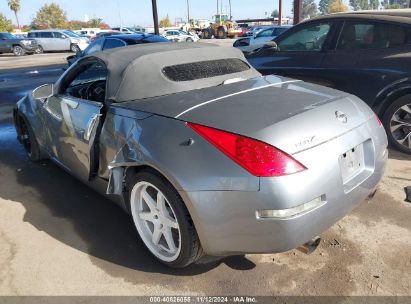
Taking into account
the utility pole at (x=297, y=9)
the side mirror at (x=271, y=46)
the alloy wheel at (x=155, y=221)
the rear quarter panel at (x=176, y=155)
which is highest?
the utility pole at (x=297, y=9)

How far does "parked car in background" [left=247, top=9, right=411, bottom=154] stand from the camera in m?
4.56

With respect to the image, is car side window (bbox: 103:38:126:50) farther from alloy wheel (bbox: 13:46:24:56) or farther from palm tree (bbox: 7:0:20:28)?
palm tree (bbox: 7:0:20:28)

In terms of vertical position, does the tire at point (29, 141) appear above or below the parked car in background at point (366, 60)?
below

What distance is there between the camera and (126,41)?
927 centimetres

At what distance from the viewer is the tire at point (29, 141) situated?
4604mm

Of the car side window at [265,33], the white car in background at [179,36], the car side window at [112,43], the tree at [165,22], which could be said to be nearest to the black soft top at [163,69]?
the car side window at [112,43]

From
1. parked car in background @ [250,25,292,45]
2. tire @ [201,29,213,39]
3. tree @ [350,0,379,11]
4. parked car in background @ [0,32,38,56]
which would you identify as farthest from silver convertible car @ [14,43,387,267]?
tree @ [350,0,379,11]

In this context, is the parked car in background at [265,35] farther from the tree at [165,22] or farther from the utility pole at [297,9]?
the tree at [165,22]

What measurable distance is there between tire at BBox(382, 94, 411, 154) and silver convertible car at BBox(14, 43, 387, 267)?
1.96 m

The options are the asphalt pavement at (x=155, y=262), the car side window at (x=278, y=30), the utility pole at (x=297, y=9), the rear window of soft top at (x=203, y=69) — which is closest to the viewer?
the asphalt pavement at (x=155, y=262)

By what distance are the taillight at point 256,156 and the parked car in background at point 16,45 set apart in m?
26.6

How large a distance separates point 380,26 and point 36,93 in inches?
161

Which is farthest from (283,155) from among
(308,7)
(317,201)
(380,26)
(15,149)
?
(308,7)

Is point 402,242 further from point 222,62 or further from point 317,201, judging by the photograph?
point 222,62
